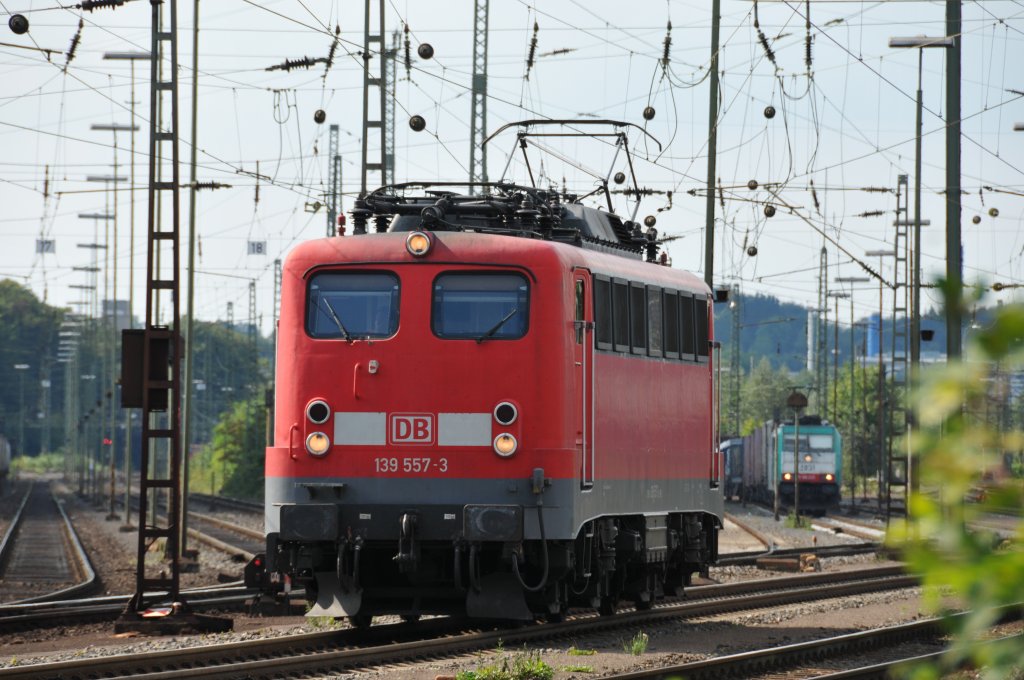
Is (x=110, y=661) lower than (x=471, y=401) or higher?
lower

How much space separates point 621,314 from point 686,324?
1949 millimetres

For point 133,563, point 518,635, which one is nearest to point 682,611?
point 518,635

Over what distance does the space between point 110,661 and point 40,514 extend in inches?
2161

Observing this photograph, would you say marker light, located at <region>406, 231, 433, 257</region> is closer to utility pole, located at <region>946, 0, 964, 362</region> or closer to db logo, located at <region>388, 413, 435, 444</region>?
db logo, located at <region>388, 413, 435, 444</region>

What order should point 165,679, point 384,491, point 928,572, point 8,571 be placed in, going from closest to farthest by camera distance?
point 928,572, point 165,679, point 384,491, point 8,571

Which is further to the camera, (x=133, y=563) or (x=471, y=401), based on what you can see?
(x=133, y=563)

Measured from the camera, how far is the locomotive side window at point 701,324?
58.6ft

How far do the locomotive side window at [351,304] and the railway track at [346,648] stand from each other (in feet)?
8.97

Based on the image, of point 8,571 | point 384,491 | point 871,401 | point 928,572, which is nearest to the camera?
point 928,572

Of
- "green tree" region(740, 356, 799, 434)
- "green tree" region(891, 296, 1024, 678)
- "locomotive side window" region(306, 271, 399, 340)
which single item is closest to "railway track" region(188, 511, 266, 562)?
"locomotive side window" region(306, 271, 399, 340)

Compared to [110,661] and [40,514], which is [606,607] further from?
[40,514]

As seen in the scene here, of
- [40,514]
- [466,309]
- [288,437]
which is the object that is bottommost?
[40,514]

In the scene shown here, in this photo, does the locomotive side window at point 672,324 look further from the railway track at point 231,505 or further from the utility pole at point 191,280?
the railway track at point 231,505

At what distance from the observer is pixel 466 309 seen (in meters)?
14.3
